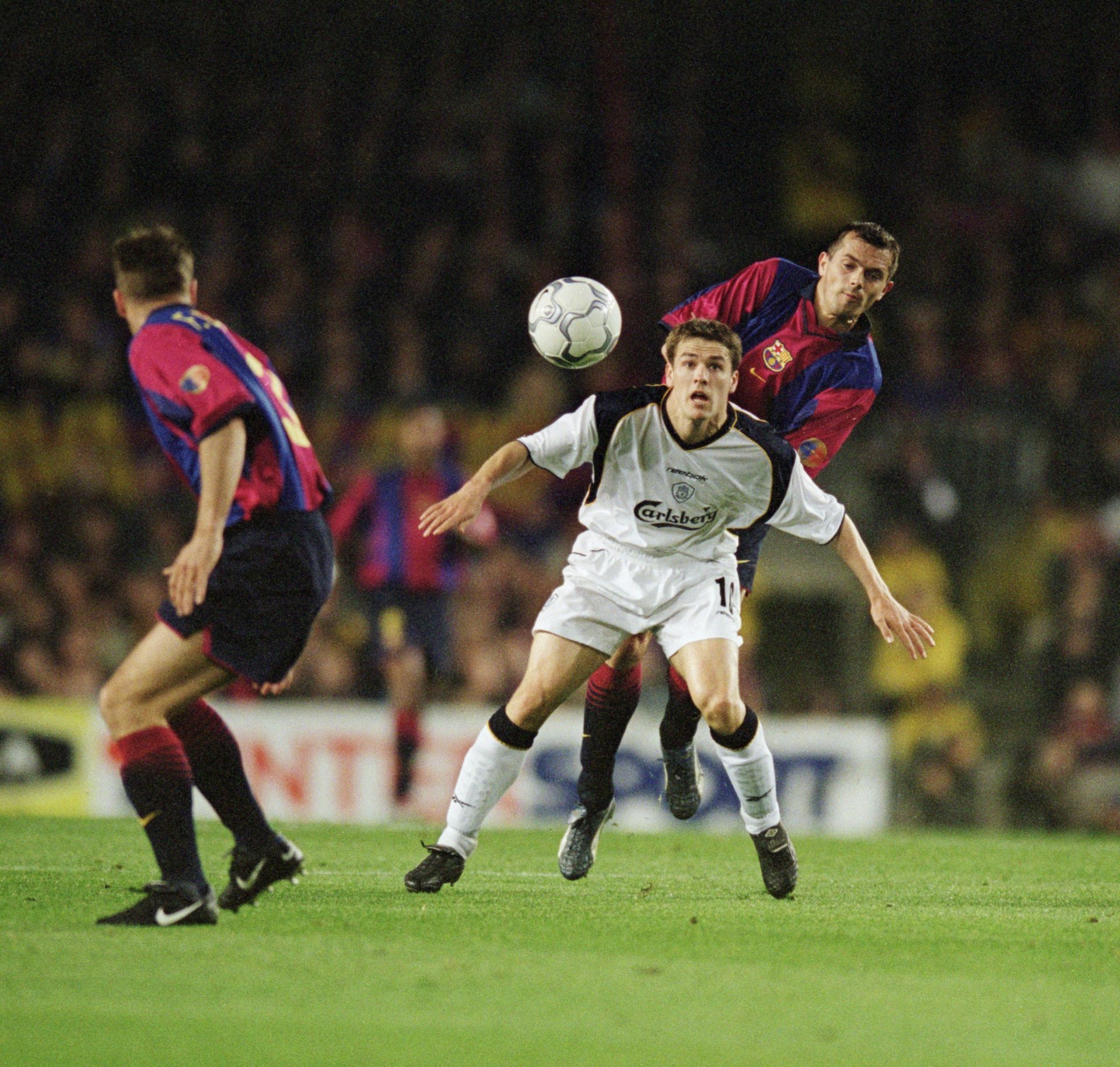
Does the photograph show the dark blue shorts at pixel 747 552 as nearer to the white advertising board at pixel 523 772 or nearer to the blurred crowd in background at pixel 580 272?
the blurred crowd in background at pixel 580 272

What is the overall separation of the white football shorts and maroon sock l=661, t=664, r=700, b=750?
0.66m

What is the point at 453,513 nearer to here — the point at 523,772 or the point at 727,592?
the point at 727,592

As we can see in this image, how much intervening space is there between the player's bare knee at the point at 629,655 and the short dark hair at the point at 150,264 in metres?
2.35

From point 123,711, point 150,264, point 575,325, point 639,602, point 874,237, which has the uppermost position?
point 874,237

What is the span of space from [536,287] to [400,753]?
21.9 feet

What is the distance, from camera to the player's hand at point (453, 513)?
5.54 m

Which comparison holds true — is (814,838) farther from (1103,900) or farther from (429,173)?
(429,173)

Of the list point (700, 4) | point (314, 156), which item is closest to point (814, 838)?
point (314, 156)

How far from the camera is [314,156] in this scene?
1716 cm

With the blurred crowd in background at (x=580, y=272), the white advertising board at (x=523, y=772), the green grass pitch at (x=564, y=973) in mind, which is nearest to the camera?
the green grass pitch at (x=564, y=973)

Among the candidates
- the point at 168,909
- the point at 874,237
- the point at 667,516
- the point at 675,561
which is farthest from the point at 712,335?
the point at 168,909

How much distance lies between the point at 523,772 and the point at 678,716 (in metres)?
4.63

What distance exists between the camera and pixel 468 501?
5598mm

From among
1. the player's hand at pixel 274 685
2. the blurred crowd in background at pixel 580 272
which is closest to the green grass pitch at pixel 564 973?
the player's hand at pixel 274 685
